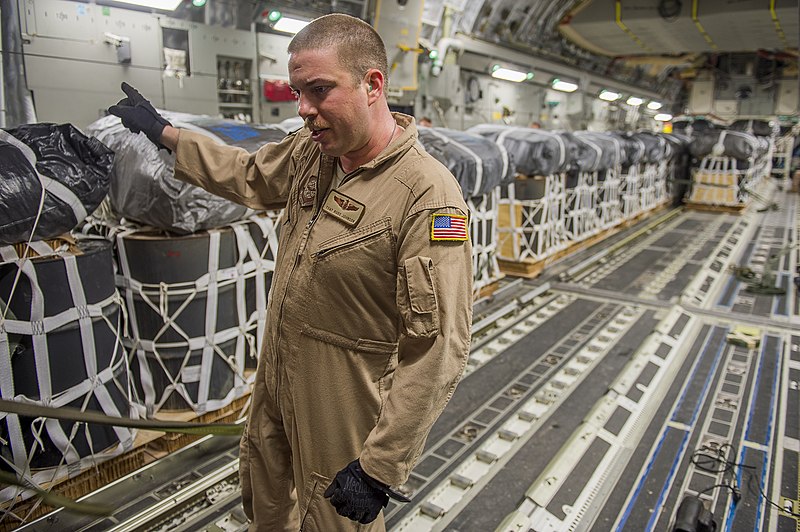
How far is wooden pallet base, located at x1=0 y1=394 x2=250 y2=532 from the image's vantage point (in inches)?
100

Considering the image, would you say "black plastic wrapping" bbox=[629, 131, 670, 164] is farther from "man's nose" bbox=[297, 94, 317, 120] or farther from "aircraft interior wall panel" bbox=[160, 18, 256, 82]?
"man's nose" bbox=[297, 94, 317, 120]

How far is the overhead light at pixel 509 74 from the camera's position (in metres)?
11.6

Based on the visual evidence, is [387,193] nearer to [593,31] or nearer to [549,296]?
[549,296]

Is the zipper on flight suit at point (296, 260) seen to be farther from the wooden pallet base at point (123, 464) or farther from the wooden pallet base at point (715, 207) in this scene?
the wooden pallet base at point (715, 207)

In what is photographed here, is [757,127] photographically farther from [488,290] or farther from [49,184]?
[49,184]

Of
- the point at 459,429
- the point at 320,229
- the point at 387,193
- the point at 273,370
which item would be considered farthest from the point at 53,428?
the point at 459,429

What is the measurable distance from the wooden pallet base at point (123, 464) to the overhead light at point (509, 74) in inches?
385

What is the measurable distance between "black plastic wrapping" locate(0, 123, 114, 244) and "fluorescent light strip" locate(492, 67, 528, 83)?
33.3 ft

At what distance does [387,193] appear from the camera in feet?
5.88

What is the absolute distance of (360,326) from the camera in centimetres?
184

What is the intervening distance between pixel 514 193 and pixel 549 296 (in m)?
1.33

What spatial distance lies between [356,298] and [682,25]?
12194 mm

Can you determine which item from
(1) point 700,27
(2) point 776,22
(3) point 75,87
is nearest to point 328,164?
(3) point 75,87

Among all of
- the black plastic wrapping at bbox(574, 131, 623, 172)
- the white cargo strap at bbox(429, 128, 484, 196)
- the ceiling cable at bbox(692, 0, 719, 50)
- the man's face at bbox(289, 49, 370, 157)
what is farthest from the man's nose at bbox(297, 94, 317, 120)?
the ceiling cable at bbox(692, 0, 719, 50)
